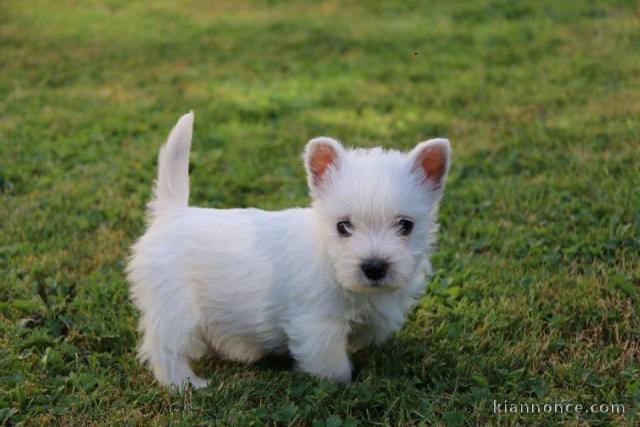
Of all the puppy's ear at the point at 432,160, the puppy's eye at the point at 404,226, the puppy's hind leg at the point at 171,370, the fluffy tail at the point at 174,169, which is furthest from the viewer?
the fluffy tail at the point at 174,169

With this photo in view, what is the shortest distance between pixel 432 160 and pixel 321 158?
0.52 m

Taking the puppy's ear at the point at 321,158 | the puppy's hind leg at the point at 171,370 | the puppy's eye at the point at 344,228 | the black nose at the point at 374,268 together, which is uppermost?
the puppy's ear at the point at 321,158

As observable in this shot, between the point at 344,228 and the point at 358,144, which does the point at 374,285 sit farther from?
the point at 358,144

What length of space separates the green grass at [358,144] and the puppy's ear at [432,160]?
0.94 metres

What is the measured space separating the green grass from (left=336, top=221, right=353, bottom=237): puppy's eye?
2.34 ft

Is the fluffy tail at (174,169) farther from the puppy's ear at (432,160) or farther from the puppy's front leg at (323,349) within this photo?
the puppy's ear at (432,160)

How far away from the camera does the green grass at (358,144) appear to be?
333 centimetres

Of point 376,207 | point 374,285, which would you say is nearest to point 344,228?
point 376,207

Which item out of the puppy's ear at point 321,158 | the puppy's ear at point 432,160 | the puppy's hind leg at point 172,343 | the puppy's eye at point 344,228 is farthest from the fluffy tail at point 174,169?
the puppy's ear at point 432,160

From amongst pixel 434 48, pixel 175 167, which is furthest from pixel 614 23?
pixel 175 167

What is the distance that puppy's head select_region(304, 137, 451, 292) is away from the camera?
305cm

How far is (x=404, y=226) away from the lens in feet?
10.4

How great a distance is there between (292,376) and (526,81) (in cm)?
583

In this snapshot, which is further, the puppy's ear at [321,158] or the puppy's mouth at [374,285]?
the puppy's ear at [321,158]
